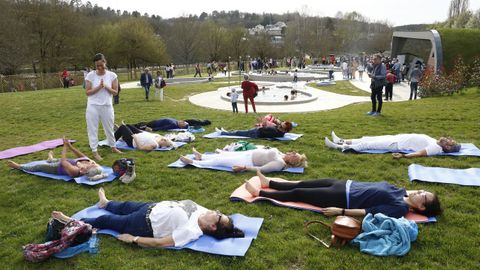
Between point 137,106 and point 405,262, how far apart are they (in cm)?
1502

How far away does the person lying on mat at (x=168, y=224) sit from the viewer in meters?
4.26

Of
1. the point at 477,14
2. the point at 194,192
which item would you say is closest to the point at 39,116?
the point at 194,192

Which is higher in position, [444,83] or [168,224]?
[444,83]

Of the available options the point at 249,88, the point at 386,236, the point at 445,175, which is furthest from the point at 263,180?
the point at 249,88

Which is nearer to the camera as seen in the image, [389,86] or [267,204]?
[267,204]

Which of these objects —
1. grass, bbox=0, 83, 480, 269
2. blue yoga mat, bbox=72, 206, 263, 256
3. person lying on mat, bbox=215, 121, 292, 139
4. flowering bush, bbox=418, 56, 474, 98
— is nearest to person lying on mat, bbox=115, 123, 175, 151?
grass, bbox=0, 83, 480, 269

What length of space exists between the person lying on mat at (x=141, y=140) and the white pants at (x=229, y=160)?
70.5 inches

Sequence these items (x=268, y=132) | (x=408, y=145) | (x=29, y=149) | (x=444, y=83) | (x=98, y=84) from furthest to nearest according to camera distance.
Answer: (x=444, y=83), (x=268, y=132), (x=29, y=149), (x=408, y=145), (x=98, y=84)

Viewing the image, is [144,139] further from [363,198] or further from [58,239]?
[363,198]

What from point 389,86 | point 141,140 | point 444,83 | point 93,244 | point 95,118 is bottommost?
point 93,244

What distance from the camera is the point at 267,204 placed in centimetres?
539

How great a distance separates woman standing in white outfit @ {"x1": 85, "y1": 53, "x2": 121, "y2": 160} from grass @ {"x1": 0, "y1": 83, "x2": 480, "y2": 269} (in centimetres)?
84

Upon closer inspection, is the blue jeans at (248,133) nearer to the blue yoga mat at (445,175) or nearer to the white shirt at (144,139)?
the white shirt at (144,139)

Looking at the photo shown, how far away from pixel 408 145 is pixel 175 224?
5725 mm
